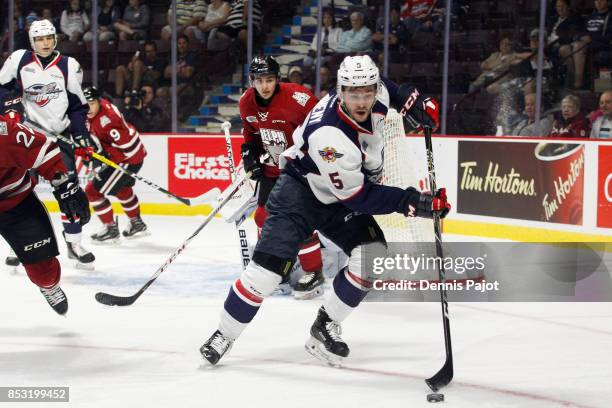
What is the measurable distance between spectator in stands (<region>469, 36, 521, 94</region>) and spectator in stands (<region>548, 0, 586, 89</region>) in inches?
14.1

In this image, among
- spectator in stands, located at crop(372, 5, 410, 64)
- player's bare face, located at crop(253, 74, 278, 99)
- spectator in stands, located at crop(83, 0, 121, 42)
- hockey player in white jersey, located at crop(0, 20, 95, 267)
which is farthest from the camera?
spectator in stands, located at crop(83, 0, 121, 42)

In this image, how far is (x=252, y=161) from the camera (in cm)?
442

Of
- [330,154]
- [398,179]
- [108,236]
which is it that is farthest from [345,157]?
[108,236]

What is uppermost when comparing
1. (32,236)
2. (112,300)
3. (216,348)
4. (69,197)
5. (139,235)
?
(69,197)

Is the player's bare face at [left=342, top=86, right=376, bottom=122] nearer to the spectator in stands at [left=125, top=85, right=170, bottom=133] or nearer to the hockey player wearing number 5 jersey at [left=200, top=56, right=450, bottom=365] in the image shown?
the hockey player wearing number 5 jersey at [left=200, top=56, right=450, bottom=365]

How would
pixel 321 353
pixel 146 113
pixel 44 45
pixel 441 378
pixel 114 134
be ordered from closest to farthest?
pixel 441 378 < pixel 321 353 < pixel 44 45 < pixel 114 134 < pixel 146 113

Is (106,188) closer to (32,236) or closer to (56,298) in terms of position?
(56,298)

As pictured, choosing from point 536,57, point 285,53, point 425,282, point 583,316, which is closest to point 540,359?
point 583,316

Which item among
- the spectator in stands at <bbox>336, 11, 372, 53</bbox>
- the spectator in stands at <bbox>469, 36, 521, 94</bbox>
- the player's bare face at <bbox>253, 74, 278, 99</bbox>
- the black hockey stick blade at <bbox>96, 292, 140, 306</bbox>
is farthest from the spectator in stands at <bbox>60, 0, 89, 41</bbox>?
the black hockey stick blade at <bbox>96, 292, 140, 306</bbox>

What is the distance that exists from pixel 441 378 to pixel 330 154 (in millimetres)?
742

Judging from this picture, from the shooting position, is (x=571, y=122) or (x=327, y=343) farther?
(x=571, y=122)

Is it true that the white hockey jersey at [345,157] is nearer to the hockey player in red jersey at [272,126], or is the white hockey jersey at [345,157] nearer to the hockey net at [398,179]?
the hockey player in red jersey at [272,126]

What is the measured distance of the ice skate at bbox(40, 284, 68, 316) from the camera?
3722 mm

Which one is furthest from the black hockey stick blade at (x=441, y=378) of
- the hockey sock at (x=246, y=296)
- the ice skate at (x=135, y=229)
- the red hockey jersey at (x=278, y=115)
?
the ice skate at (x=135, y=229)
